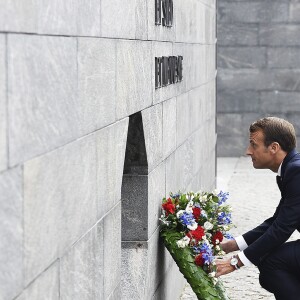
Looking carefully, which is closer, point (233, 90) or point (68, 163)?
point (68, 163)

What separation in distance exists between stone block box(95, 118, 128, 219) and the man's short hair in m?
Answer: 1.02

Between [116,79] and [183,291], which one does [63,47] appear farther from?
[183,291]

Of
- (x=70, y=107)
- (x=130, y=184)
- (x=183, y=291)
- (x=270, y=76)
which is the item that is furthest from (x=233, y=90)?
(x=70, y=107)

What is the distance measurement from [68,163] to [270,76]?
61.2 ft

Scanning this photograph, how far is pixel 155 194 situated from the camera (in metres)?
7.67

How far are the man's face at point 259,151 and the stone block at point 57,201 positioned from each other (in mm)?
1765

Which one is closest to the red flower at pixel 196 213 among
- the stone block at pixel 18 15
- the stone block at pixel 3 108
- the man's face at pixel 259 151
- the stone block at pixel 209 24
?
the man's face at pixel 259 151

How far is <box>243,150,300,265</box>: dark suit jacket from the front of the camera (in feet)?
21.8

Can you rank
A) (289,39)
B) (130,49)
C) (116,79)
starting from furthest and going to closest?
1. (289,39)
2. (130,49)
3. (116,79)

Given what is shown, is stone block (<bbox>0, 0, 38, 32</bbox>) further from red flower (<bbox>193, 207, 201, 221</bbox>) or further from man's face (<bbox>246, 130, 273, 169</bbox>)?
red flower (<bbox>193, 207, 201, 221</bbox>)

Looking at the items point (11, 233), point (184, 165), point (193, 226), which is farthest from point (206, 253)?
point (11, 233)

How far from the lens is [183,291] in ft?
33.3

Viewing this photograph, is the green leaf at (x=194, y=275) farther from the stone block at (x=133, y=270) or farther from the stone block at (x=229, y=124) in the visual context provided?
the stone block at (x=229, y=124)

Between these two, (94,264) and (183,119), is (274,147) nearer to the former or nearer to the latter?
(94,264)
